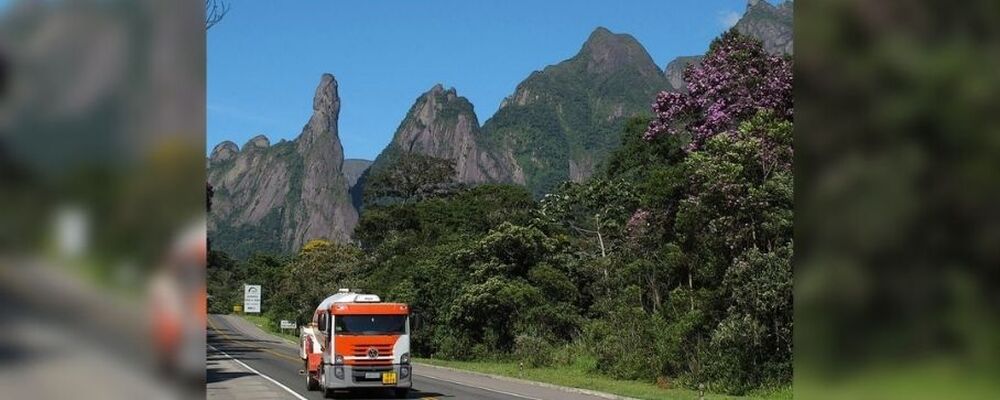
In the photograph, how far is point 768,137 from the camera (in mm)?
20375

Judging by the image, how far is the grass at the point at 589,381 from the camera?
20781 millimetres

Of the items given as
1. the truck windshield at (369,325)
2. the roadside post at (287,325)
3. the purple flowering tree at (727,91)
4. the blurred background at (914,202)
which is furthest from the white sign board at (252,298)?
the blurred background at (914,202)

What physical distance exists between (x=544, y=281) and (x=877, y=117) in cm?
3932

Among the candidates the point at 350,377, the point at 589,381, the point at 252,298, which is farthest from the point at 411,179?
the point at 350,377

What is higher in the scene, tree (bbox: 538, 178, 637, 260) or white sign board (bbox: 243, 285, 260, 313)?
tree (bbox: 538, 178, 637, 260)

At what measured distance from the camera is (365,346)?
21.4 metres

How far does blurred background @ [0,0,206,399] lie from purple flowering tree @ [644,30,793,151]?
860 inches

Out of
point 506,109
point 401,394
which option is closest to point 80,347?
point 401,394

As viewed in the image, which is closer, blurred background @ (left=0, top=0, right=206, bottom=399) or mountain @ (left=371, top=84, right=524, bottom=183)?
blurred background @ (left=0, top=0, right=206, bottom=399)

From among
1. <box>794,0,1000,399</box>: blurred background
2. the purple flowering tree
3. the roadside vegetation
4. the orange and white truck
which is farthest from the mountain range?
<box>794,0,1000,399</box>: blurred background

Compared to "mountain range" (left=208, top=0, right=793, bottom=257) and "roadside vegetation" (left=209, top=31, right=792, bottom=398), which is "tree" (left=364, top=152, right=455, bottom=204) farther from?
"mountain range" (left=208, top=0, right=793, bottom=257)

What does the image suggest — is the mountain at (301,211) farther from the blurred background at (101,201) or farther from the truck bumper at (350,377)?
the blurred background at (101,201)

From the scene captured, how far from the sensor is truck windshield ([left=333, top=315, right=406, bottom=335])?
2138 cm

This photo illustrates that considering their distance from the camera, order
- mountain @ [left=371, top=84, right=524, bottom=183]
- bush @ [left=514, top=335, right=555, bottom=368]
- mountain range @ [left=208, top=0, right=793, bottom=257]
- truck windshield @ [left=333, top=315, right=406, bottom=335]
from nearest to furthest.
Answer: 1. truck windshield @ [left=333, top=315, right=406, bottom=335]
2. bush @ [left=514, top=335, right=555, bottom=368]
3. mountain @ [left=371, top=84, right=524, bottom=183]
4. mountain range @ [left=208, top=0, right=793, bottom=257]
